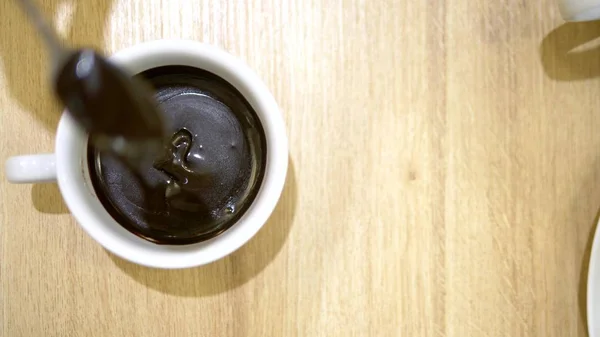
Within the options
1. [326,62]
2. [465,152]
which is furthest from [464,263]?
[326,62]

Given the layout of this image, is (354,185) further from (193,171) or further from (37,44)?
(37,44)

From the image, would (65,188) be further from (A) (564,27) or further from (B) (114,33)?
(A) (564,27)

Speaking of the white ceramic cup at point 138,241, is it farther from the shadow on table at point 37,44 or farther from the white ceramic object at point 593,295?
the white ceramic object at point 593,295

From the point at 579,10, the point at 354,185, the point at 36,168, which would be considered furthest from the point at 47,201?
the point at 579,10

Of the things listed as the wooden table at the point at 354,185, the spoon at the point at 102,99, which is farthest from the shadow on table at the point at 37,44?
the spoon at the point at 102,99

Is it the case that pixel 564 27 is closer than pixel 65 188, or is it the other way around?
pixel 65 188
